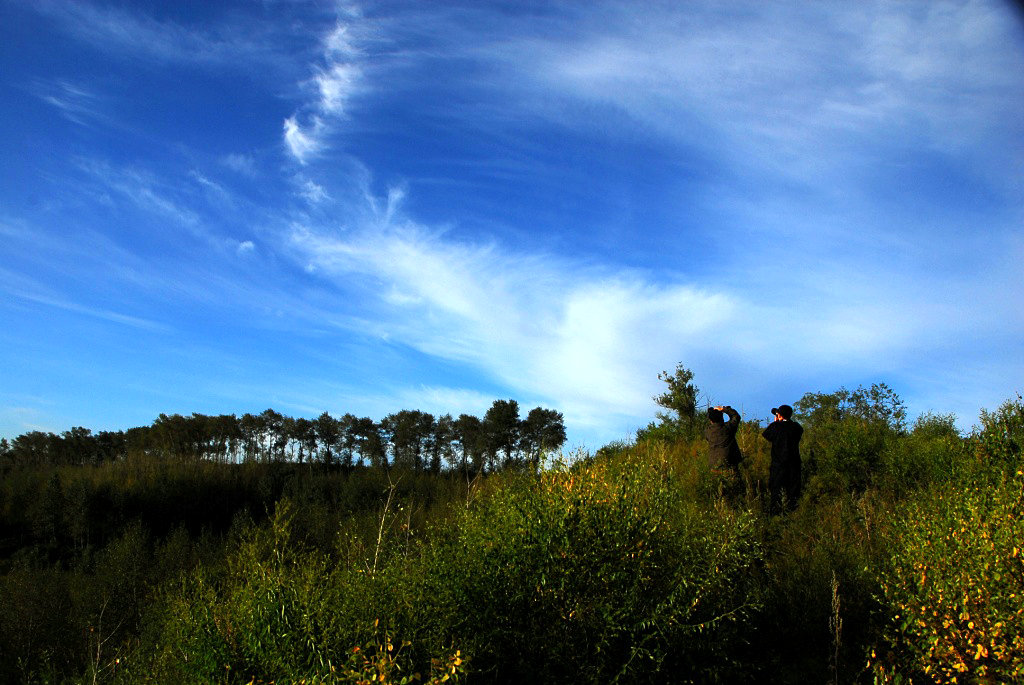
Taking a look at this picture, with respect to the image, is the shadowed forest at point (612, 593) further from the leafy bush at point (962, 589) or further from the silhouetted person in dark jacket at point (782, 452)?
the silhouetted person in dark jacket at point (782, 452)

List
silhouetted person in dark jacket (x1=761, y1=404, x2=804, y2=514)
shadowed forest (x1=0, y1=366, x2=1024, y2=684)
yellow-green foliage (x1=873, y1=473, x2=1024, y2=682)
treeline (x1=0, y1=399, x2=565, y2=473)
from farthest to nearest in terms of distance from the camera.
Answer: treeline (x1=0, y1=399, x2=565, y2=473) < silhouetted person in dark jacket (x1=761, y1=404, x2=804, y2=514) < yellow-green foliage (x1=873, y1=473, x2=1024, y2=682) < shadowed forest (x1=0, y1=366, x2=1024, y2=684)

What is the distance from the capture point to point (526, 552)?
17.5ft

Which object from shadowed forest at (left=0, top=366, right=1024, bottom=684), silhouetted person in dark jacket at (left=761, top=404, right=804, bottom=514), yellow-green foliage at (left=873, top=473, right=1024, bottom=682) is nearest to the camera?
shadowed forest at (left=0, top=366, right=1024, bottom=684)

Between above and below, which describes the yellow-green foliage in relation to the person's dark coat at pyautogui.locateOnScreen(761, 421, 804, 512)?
below

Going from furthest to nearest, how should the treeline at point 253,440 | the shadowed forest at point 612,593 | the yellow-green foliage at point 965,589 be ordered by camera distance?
1. the treeline at point 253,440
2. the yellow-green foliage at point 965,589
3. the shadowed forest at point 612,593

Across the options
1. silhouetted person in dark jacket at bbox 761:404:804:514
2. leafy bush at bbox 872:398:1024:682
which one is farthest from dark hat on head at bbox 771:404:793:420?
leafy bush at bbox 872:398:1024:682

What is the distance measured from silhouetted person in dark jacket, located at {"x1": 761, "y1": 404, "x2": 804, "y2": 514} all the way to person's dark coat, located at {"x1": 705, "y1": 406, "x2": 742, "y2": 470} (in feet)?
1.86

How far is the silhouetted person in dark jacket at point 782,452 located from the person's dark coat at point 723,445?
57cm

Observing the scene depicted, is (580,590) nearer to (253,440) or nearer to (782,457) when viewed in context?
(782,457)

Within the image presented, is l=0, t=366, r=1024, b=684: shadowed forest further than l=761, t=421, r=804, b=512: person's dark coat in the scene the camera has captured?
No

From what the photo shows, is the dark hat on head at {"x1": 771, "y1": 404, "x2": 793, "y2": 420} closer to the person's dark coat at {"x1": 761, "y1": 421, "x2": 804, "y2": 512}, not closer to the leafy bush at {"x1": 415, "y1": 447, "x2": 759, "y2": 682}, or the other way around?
the person's dark coat at {"x1": 761, "y1": 421, "x2": 804, "y2": 512}

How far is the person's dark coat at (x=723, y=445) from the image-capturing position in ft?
37.9

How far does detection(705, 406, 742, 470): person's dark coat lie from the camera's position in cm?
1154

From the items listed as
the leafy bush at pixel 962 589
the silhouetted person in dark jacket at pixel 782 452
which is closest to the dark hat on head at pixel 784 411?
the silhouetted person in dark jacket at pixel 782 452
